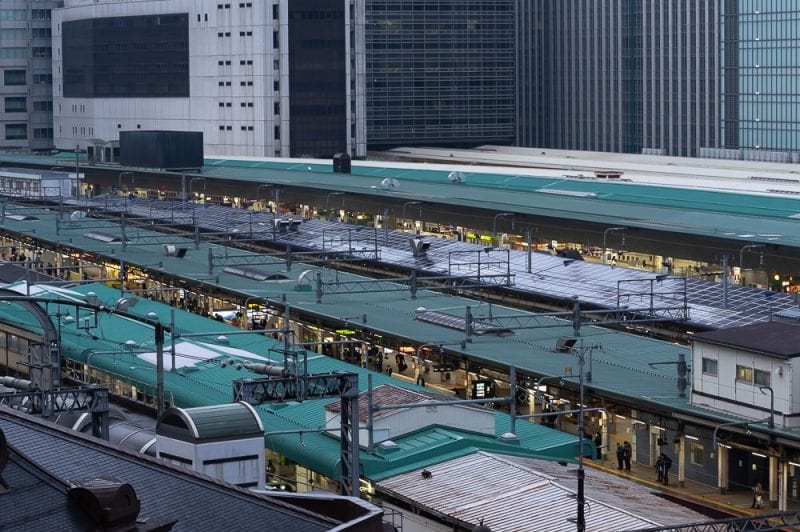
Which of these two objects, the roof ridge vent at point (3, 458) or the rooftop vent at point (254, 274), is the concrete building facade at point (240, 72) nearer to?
the rooftop vent at point (254, 274)

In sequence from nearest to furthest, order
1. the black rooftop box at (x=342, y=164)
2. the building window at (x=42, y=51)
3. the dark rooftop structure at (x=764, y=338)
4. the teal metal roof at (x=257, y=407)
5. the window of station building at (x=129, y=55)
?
the teal metal roof at (x=257, y=407) → the dark rooftop structure at (x=764, y=338) → the black rooftop box at (x=342, y=164) → the window of station building at (x=129, y=55) → the building window at (x=42, y=51)

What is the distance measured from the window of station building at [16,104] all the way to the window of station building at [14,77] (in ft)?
4.01

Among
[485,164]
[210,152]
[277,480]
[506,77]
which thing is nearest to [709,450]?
[277,480]

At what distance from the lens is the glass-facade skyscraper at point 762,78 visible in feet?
388

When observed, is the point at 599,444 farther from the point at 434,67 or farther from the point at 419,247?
the point at 434,67

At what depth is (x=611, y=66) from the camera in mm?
142125

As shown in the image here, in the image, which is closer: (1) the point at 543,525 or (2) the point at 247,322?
(1) the point at 543,525

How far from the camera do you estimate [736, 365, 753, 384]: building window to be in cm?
3506

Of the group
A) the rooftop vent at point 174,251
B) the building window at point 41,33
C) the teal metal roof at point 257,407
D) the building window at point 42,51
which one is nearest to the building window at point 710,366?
the teal metal roof at point 257,407

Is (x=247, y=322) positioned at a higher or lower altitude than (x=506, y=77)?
lower

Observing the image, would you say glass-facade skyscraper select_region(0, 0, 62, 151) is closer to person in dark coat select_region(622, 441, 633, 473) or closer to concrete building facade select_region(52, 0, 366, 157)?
concrete building facade select_region(52, 0, 366, 157)

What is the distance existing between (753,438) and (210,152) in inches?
3522

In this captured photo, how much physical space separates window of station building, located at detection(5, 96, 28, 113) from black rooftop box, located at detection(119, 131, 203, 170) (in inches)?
1446

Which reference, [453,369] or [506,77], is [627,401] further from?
[506,77]
